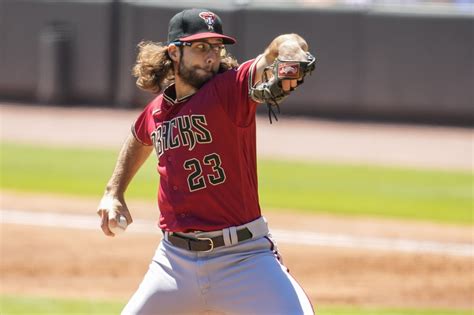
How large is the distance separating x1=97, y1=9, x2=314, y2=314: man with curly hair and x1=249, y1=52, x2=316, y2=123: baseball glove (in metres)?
0.13

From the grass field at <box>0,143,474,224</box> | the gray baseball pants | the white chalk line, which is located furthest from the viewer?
the grass field at <box>0,143,474,224</box>

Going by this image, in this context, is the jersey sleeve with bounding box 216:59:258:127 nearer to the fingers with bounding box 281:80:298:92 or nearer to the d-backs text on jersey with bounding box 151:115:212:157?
the d-backs text on jersey with bounding box 151:115:212:157

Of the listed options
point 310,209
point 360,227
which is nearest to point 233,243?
point 360,227

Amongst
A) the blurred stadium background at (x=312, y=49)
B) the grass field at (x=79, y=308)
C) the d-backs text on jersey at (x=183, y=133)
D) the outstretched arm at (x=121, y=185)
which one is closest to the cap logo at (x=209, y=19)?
the d-backs text on jersey at (x=183, y=133)

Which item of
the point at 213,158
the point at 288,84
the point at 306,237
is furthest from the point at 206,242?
the point at 306,237

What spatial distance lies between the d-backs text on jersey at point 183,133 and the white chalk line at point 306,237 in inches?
209

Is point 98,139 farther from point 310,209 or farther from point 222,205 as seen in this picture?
point 222,205

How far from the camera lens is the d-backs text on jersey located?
4.68 metres

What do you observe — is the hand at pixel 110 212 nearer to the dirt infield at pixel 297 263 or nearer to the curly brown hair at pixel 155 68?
the curly brown hair at pixel 155 68

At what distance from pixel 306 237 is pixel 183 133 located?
568cm

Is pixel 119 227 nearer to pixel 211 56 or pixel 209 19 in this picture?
pixel 211 56

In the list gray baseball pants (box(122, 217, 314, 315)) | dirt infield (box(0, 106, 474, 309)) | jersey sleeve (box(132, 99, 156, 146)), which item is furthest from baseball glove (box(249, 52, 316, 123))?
dirt infield (box(0, 106, 474, 309))

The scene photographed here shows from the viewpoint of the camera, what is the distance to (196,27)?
4.68 metres

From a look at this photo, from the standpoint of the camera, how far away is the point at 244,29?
720 inches
